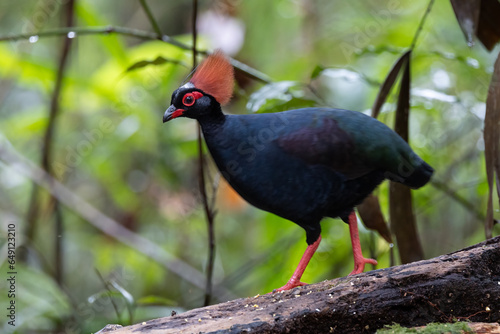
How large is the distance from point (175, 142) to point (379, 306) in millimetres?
2997


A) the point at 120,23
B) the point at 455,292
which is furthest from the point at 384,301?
the point at 120,23

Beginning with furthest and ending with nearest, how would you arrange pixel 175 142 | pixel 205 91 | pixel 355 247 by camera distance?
pixel 175 142, pixel 355 247, pixel 205 91

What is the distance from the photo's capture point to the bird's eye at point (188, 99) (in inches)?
85.7

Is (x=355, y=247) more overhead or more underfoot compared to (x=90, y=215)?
more underfoot

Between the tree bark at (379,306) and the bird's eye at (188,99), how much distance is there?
0.83m

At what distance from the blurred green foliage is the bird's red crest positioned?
4.03 feet

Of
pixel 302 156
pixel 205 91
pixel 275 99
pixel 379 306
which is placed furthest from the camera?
pixel 275 99

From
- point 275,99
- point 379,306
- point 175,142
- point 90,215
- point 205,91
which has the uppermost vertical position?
point 175,142

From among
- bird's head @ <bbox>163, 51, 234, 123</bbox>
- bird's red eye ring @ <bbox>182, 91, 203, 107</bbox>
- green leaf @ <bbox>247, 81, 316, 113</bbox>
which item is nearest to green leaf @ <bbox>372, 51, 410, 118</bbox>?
green leaf @ <bbox>247, 81, 316, 113</bbox>

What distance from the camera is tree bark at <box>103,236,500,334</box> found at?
177 cm

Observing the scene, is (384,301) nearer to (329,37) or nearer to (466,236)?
(466,236)

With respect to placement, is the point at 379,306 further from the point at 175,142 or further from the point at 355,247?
the point at 175,142

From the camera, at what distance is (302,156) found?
2.10 meters

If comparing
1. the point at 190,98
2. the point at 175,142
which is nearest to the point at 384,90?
the point at 190,98
